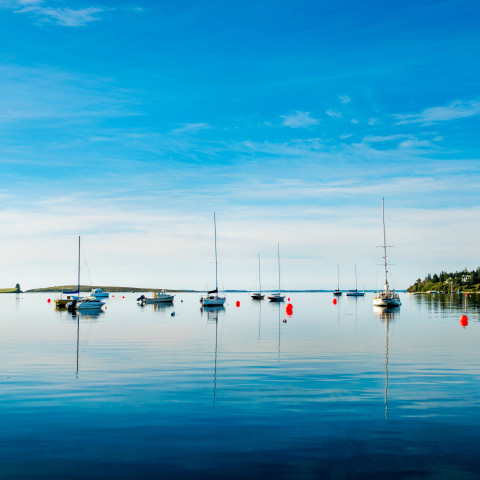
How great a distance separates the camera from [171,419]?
18.9 meters

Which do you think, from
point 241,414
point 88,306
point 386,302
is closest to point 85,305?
point 88,306

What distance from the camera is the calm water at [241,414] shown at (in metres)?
14.1

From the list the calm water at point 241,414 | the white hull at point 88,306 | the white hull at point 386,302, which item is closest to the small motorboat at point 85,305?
the white hull at point 88,306

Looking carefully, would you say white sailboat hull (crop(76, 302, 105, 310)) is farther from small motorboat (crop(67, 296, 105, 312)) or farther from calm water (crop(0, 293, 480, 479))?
calm water (crop(0, 293, 480, 479))

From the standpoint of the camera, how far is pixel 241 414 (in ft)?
64.5

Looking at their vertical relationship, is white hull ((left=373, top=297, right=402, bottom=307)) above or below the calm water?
above

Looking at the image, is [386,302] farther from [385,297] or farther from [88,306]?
[88,306]

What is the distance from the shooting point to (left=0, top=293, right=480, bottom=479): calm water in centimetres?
1410

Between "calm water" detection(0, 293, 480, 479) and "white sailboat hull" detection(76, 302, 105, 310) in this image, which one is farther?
"white sailboat hull" detection(76, 302, 105, 310)

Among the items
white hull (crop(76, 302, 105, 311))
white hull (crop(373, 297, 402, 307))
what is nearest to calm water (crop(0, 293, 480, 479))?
white hull (crop(373, 297, 402, 307))

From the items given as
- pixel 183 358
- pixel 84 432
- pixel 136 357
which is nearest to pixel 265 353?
pixel 183 358

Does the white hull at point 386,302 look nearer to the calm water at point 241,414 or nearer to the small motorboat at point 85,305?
the small motorboat at point 85,305

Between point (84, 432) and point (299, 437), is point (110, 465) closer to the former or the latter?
point (84, 432)

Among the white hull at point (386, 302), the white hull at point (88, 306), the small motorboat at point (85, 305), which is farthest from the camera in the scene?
the small motorboat at point (85, 305)
